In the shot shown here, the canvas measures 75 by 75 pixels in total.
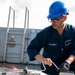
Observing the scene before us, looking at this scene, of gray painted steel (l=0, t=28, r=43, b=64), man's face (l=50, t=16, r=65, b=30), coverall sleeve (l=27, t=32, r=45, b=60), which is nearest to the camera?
man's face (l=50, t=16, r=65, b=30)

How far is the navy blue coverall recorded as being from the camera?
3568 mm

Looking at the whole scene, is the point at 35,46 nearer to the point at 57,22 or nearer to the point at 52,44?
the point at 52,44

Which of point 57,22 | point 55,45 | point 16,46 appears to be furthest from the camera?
point 16,46

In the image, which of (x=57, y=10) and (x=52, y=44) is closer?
(x=57, y=10)

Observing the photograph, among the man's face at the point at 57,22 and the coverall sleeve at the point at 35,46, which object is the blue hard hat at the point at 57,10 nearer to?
the man's face at the point at 57,22

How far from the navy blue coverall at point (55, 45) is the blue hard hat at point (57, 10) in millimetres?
259

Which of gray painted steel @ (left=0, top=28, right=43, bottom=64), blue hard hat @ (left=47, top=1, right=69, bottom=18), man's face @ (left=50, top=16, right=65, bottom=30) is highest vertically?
blue hard hat @ (left=47, top=1, right=69, bottom=18)

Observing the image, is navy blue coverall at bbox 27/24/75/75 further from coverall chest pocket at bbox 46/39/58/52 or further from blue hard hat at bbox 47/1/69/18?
blue hard hat at bbox 47/1/69/18

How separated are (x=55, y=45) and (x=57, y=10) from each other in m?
0.44

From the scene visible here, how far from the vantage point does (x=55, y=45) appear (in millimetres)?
3557

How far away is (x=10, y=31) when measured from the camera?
11180 millimetres

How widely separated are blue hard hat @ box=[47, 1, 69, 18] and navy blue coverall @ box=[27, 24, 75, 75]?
0.85 ft

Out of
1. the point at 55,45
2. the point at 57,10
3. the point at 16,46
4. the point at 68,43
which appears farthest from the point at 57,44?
the point at 16,46

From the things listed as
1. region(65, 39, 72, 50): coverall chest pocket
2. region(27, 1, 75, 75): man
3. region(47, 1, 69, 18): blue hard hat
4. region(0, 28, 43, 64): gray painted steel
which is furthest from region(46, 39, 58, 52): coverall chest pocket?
region(0, 28, 43, 64): gray painted steel
